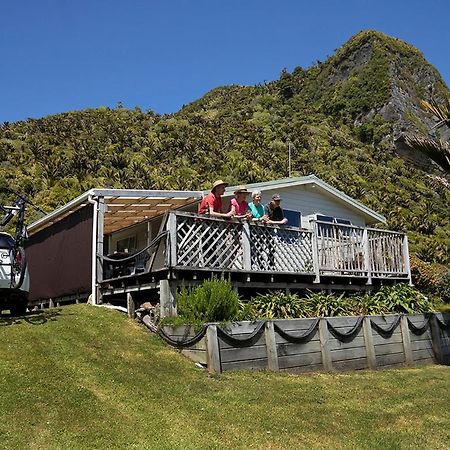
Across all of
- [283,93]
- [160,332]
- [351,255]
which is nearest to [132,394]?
[160,332]

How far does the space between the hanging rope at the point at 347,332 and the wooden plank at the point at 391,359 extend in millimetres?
708

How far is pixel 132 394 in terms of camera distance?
6.55 m

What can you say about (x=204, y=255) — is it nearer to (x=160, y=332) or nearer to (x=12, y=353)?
(x=160, y=332)

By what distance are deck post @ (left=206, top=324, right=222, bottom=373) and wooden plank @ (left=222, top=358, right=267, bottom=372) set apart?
14 cm

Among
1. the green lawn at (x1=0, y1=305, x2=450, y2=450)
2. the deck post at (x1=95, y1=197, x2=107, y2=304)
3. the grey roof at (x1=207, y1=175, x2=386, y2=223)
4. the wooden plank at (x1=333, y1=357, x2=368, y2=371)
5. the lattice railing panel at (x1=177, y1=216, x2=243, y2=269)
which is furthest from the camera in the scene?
the grey roof at (x1=207, y1=175, x2=386, y2=223)

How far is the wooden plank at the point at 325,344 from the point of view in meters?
8.85

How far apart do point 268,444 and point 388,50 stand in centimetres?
6118

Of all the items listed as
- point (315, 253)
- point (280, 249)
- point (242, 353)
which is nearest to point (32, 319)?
point (242, 353)

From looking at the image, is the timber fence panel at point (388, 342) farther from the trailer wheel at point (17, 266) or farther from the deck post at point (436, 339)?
the trailer wheel at point (17, 266)

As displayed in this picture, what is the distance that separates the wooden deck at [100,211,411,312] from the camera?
9.80 meters

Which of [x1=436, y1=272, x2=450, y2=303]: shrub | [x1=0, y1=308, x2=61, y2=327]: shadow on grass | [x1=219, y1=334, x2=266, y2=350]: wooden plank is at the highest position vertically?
[x1=436, y1=272, x2=450, y2=303]: shrub

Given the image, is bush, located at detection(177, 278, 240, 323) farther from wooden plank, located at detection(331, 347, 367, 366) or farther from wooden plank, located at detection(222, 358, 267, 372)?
wooden plank, located at detection(331, 347, 367, 366)

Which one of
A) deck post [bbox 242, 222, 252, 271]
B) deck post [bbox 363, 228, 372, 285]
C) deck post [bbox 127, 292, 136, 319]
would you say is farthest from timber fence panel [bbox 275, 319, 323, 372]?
deck post [bbox 363, 228, 372, 285]

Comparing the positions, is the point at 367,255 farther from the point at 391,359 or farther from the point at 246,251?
the point at 246,251
